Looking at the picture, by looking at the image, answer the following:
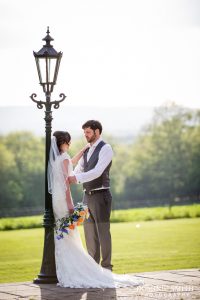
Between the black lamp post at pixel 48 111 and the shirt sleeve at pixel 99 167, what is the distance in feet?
1.43

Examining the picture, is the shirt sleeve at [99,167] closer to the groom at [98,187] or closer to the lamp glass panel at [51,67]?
the groom at [98,187]

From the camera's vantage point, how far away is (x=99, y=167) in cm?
850

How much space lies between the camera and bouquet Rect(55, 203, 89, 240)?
27.4ft

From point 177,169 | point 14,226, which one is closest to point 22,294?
point 14,226

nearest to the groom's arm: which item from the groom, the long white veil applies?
the groom

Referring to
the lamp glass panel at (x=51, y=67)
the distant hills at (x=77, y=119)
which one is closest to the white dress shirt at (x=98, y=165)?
the lamp glass panel at (x=51, y=67)

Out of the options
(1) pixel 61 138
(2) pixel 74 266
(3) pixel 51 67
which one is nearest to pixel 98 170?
(1) pixel 61 138

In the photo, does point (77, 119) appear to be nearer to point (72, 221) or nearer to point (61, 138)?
point (61, 138)

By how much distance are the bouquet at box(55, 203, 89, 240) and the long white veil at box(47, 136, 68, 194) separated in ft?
1.06

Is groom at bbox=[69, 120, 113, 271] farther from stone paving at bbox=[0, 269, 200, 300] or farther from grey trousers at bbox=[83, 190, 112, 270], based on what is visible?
stone paving at bbox=[0, 269, 200, 300]

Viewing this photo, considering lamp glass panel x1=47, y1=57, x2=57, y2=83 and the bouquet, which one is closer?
the bouquet

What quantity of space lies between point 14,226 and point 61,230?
3868 centimetres

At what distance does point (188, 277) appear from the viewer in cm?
859

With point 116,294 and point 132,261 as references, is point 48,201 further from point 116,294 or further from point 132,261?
point 132,261
